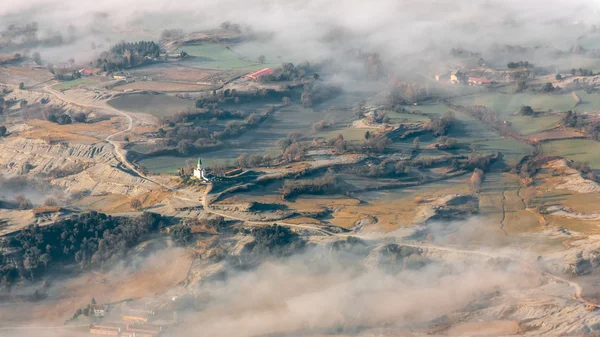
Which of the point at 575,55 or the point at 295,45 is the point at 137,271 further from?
the point at 575,55

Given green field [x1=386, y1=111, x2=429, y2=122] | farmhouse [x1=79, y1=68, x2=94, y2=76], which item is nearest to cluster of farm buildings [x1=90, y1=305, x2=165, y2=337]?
green field [x1=386, y1=111, x2=429, y2=122]

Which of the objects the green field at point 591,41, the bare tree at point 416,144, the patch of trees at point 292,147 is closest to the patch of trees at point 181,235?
the patch of trees at point 292,147

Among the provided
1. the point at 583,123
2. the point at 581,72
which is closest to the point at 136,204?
the point at 583,123

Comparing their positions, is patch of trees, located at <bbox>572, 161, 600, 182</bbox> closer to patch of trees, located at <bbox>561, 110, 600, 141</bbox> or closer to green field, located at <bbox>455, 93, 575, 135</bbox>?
patch of trees, located at <bbox>561, 110, 600, 141</bbox>

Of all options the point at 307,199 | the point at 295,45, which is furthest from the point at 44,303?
the point at 295,45

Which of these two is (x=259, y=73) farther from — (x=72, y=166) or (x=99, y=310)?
(x=99, y=310)
